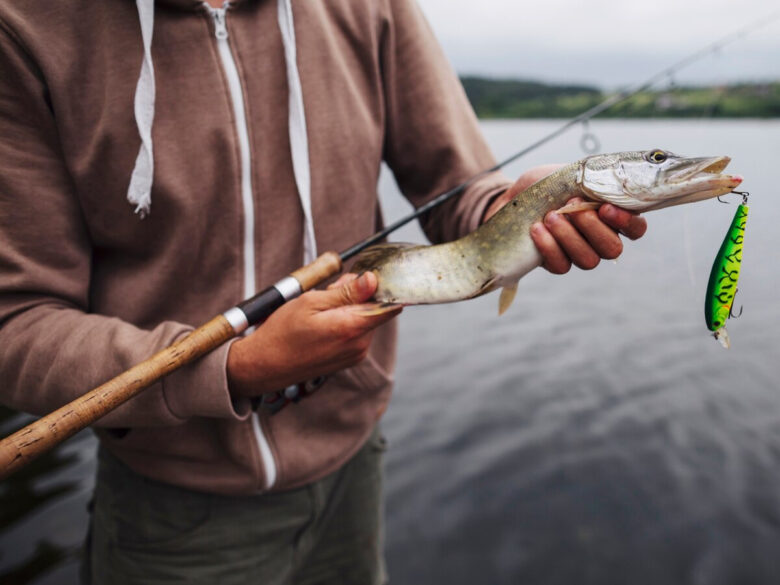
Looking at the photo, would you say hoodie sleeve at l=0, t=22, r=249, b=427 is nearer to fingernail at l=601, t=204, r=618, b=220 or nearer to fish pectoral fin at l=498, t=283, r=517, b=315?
fish pectoral fin at l=498, t=283, r=517, b=315

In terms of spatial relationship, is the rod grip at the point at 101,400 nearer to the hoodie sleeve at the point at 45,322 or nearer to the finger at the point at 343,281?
the hoodie sleeve at the point at 45,322

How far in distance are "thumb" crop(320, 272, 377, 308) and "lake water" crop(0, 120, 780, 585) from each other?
0.93 m

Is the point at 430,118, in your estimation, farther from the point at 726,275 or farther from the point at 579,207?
the point at 726,275

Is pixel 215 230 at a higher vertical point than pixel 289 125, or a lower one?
lower

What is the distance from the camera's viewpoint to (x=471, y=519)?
4.50m

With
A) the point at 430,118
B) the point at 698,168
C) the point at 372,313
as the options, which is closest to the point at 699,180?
the point at 698,168

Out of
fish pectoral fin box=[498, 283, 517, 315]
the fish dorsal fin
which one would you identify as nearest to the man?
the fish dorsal fin

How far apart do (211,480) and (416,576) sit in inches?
109

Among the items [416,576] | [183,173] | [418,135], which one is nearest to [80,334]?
[183,173]

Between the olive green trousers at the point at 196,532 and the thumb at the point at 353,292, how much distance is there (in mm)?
767

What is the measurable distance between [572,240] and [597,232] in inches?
2.6

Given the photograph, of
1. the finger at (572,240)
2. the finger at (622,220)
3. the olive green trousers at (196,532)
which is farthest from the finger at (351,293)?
the olive green trousers at (196,532)

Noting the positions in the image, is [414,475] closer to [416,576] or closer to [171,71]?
[416,576]

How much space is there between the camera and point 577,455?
5094 millimetres
